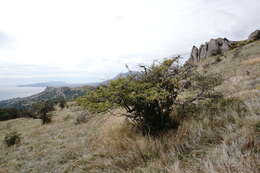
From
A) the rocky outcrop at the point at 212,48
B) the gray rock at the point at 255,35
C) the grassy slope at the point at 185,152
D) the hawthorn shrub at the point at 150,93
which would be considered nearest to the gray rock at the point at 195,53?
the rocky outcrop at the point at 212,48

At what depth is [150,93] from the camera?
2934 millimetres

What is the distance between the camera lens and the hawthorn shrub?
307 centimetres

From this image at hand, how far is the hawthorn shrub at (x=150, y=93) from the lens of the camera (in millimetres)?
3072

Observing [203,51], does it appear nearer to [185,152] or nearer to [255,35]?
[255,35]

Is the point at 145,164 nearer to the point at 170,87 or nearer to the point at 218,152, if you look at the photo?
the point at 218,152

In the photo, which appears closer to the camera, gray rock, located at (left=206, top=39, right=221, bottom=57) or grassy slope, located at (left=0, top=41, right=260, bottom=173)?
grassy slope, located at (left=0, top=41, right=260, bottom=173)

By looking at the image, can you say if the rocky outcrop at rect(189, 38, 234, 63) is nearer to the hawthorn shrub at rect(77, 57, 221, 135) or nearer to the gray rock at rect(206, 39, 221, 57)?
the gray rock at rect(206, 39, 221, 57)

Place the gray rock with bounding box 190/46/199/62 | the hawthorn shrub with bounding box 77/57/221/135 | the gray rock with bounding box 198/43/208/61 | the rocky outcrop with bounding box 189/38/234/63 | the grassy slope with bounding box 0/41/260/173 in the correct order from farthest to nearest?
the gray rock with bounding box 190/46/199/62
the gray rock with bounding box 198/43/208/61
the rocky outcrop with bounding box 189/38/234/63
the hawthorn shrub with bounding box 77/57/221/135
the grassy slope with bounding box 0/41/260/173

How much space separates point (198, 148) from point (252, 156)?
76 cm

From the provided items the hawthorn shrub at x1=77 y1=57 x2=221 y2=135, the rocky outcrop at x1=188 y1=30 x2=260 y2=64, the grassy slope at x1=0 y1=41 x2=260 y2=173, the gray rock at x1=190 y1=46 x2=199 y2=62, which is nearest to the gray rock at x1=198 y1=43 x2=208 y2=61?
the rocky outcrop at x1=188 y1=30 x2=260 y2=64

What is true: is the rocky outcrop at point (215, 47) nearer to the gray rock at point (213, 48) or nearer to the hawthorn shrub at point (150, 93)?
the gray rock at point (213, 48)

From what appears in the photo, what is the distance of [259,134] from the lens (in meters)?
2.14

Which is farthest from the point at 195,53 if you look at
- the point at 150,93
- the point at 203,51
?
the point at 150,93

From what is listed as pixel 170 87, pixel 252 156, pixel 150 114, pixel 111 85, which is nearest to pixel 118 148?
pixel 150 114
